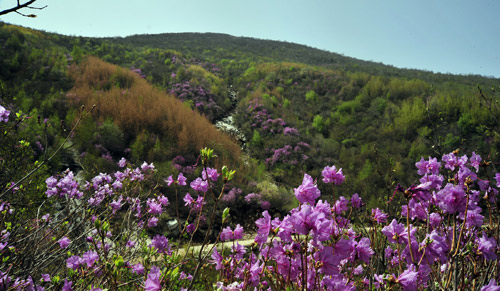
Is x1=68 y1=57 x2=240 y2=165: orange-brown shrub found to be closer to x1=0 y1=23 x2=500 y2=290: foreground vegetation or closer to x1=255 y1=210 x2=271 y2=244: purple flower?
x1=0 y1=23 x2=500 y2=290: foreground vegetation

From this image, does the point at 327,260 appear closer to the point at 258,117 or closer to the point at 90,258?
the point at 90,258

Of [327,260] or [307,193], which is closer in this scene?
[327,260]

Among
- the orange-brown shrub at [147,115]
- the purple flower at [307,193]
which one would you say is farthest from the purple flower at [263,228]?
the orange-brown shrub at [147,115]


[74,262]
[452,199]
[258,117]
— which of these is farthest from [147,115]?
[452,199]

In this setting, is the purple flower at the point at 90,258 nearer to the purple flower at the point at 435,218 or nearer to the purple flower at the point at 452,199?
the purple flower at the point at 452,199

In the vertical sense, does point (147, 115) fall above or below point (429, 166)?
below

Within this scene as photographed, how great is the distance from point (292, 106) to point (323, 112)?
5.73 feet

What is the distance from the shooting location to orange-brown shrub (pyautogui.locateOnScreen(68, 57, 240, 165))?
8.02m

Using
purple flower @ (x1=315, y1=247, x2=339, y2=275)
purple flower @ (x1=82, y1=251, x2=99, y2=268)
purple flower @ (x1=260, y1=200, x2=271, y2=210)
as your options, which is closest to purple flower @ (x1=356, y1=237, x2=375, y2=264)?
purple flower @ (x1=315, y1=247, x2=339, y2=275)

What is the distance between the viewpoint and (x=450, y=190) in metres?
1.08

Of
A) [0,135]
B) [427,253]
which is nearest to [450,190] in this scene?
[427,253]

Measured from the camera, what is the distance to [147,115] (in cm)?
839

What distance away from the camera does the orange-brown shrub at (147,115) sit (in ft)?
26.3

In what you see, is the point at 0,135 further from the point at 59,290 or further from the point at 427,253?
the point at 427,253
